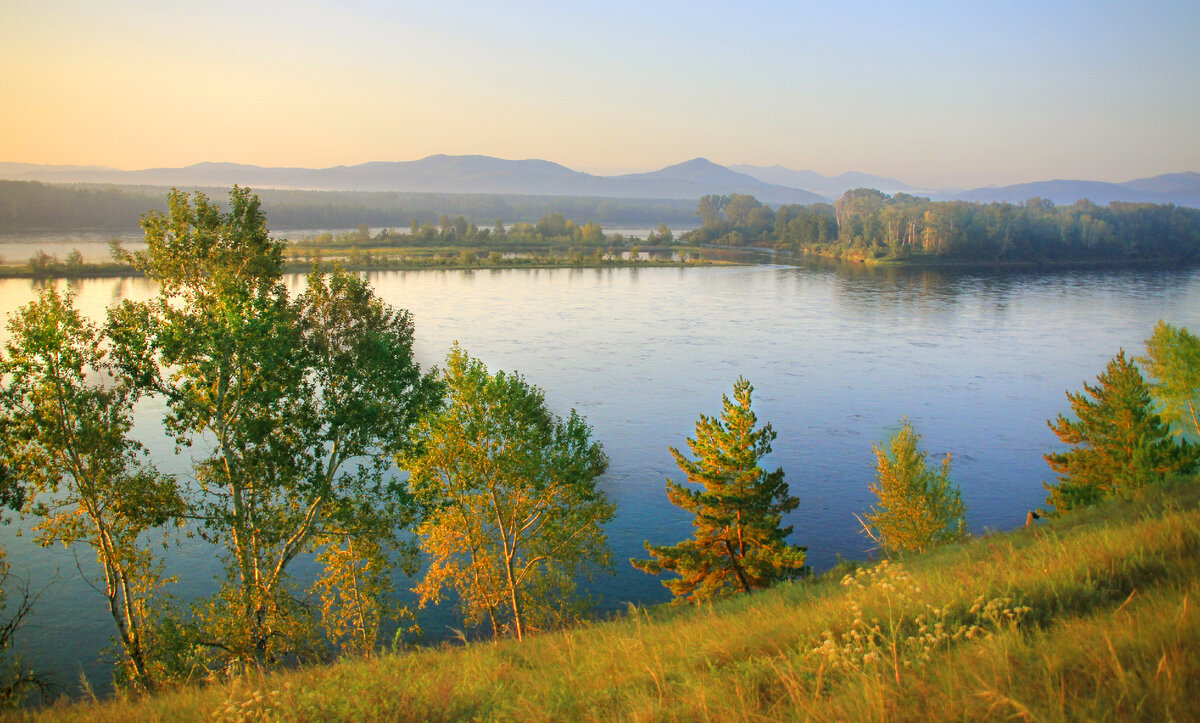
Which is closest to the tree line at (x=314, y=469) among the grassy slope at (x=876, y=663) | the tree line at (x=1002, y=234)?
the grassy slope at (x=876, y=663)

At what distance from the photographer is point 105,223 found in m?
72.9

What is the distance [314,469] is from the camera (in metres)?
13.9

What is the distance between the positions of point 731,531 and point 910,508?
6.45m

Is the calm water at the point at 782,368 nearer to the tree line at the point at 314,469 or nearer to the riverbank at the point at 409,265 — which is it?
the tree line at the point at 314,469

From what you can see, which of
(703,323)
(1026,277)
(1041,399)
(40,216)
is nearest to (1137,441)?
(1041,399)

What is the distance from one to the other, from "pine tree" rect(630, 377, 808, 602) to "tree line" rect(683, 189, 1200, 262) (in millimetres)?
86149

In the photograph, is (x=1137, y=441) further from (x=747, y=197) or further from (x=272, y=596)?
(x=747, y=197)

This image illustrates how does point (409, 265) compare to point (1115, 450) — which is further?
point (409, 265)

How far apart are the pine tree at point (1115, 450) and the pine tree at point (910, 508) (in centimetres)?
237

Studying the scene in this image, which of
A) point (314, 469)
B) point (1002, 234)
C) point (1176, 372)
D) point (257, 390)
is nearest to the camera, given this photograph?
point (257, 390)

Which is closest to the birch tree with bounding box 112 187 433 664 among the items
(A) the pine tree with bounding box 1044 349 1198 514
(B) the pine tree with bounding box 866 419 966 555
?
(B) the pine tree with bounding box 866 419 966 555

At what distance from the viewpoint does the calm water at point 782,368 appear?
18234 millimetres

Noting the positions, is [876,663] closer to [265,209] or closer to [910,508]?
[910,508]

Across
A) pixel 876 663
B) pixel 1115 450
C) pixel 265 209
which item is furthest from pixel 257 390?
pixel 265 209
